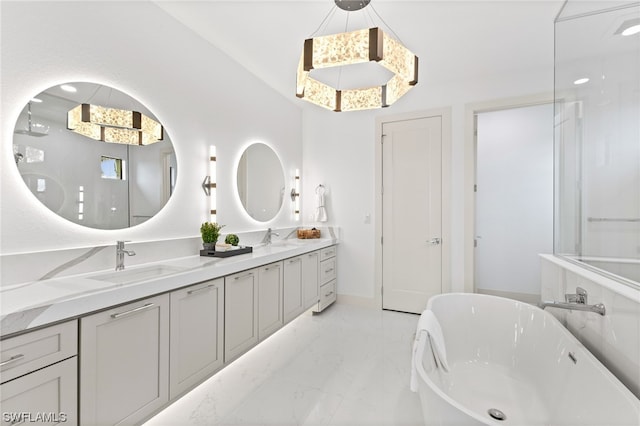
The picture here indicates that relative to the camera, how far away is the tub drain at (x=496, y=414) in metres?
1.77

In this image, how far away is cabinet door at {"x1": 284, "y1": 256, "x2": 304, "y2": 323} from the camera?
2.85 meters

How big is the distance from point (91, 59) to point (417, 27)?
2305mm

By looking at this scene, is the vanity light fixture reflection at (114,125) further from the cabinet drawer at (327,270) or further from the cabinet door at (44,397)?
the cabinet drawer at (327,270)

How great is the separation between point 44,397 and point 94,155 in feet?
4.37

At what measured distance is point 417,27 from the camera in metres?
2.36

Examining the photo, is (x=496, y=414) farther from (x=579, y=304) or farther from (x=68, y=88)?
(x=68, y=88)

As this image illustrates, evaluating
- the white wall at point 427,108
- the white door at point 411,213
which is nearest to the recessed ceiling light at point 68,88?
the white wall at point 427,108

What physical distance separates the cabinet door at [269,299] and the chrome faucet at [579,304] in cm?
195

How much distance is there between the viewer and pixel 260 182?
3389mm

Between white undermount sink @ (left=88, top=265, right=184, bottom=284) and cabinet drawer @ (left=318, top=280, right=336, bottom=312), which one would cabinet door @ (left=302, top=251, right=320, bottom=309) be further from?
white undermount sink @ (left=88, top=265, right=184, bottom=284)

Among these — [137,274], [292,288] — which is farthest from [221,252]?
[292,288]

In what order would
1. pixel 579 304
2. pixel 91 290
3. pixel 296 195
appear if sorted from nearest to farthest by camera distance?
pixel 91 290 < pixel 579 304 < pixel 296 195

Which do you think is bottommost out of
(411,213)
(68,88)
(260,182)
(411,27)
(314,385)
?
(314,385)

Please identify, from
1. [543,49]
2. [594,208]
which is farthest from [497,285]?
[543,49]
